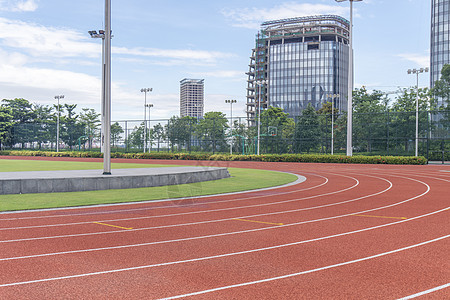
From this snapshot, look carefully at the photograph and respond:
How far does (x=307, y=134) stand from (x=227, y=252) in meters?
45.8

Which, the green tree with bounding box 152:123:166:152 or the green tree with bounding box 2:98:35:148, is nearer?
the green tree with bounding box 152:123:166:152

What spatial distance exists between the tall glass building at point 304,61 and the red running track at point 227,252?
4394 inches

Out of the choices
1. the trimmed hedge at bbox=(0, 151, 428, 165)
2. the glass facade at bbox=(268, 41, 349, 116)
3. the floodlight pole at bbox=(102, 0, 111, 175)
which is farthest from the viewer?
the glass facade at bbox=(268, 41, 349, 116)

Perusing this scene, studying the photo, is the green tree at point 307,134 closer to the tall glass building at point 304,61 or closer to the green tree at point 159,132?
the green tree at point 159,132

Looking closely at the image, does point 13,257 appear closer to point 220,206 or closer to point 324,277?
point 324,277

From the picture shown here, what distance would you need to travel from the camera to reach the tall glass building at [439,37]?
108375mm

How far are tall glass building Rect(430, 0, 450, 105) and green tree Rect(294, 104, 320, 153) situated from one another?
73.1 m

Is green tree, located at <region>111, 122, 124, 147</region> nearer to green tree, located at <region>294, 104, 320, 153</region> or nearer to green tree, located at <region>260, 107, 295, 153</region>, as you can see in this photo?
green tree, located at <region>260, 107, 295, 153</region>

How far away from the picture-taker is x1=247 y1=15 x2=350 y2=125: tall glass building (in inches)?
4857

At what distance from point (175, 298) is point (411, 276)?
10.5 ft

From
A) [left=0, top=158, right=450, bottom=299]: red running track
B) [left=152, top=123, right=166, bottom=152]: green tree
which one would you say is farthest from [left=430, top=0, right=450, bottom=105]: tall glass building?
[left=0, top=158, right=450, bottom=299]: red running track

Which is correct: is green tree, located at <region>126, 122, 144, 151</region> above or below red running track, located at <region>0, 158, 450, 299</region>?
above

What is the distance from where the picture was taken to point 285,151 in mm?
52438

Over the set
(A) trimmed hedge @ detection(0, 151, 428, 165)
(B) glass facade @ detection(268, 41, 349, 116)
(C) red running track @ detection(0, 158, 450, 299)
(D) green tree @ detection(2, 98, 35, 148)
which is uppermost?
(B) glass facade @ detection(268, 41, 349, 116)
